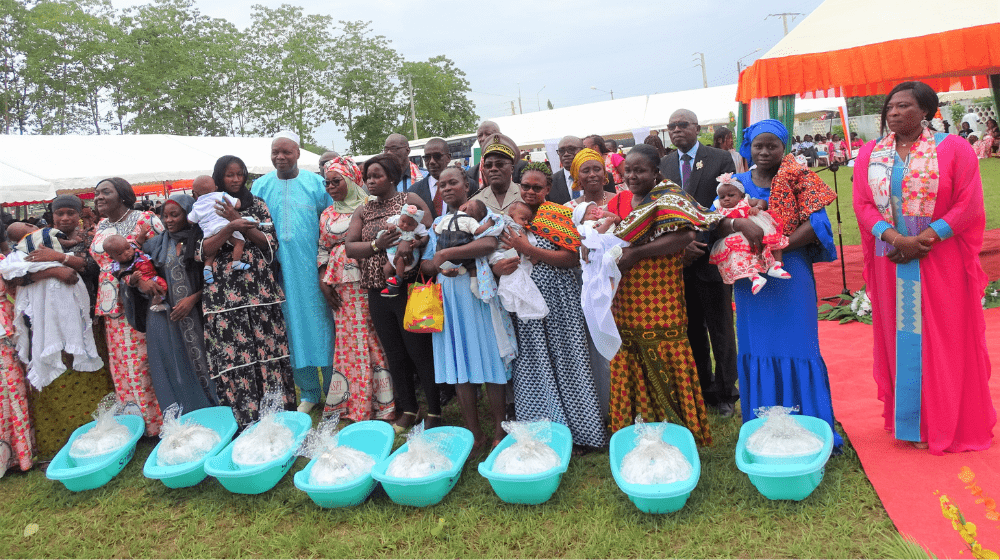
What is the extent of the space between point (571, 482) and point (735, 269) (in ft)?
4.59

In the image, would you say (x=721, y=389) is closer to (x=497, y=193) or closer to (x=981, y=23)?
(x=497, y=193)

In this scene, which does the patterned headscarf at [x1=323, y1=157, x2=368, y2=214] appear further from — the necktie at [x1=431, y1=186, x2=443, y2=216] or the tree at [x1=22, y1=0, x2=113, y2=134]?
the tree at [x1=22, y1=0, x2=113, y2=134]

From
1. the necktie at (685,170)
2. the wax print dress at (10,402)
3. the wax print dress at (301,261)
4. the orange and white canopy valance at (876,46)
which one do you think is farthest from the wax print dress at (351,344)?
the orange and white canopy valance at (876,46)

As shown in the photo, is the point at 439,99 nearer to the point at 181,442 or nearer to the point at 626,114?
the point at 626,114

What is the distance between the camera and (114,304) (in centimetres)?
429

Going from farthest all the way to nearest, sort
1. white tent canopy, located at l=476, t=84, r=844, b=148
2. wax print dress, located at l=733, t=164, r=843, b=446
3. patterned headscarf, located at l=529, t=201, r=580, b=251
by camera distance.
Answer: white tent canopy, located at l=476, t=84, r=844, b=148 → patterned headscarf, located at l=529, t=201, r=580, b=251 → wax print dress, located at l=733, t=164, r=843, b=446

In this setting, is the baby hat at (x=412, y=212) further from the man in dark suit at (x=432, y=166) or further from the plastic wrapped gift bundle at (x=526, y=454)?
the plastic wrapped gift bundle at (x=526, y=454)

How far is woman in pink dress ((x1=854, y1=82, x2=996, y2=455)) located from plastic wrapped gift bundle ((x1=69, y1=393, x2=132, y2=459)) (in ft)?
15.1

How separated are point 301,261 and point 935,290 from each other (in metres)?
3.85

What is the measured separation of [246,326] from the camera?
4.32 m

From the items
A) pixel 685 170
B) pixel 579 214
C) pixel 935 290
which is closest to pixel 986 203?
pixel 685 170

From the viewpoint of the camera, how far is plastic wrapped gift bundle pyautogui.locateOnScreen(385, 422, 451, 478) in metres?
3.18

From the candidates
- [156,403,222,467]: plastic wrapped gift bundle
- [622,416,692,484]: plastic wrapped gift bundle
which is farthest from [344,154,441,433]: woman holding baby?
[622,416,692,484]: plastic wrapped gift bundle

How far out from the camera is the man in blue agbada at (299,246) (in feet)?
14.8
